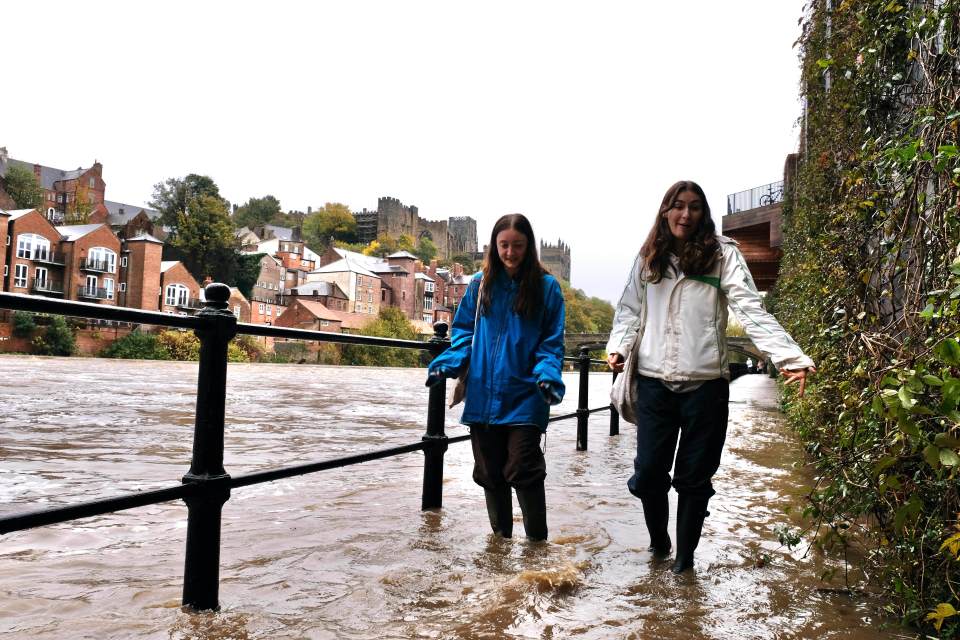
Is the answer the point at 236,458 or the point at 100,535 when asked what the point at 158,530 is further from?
the point at 236,458

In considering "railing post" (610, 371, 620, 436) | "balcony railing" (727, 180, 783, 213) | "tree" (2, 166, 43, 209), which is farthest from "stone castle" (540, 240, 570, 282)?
"railing post" (610, 371, 620, 436)

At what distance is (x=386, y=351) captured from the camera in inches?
2378

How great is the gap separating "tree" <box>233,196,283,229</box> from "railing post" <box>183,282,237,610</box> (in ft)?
381

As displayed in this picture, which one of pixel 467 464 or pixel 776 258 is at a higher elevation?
pixel 776 258

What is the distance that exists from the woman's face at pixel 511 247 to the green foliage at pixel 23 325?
50.7 m

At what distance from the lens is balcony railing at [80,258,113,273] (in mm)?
56938

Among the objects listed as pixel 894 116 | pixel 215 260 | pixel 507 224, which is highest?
pixel 215 260

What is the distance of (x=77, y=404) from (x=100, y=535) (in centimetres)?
1266

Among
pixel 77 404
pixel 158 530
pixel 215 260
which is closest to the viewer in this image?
pixel 158 530

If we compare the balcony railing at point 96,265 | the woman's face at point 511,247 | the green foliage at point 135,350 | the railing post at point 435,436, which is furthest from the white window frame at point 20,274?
the woman's face at point 511,247

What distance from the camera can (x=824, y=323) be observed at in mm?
4539

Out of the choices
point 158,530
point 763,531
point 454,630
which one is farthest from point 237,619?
point 763,531

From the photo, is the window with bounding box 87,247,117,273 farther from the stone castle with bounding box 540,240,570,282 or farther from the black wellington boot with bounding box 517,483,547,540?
the stone castle with bounding box 540,240,570,282

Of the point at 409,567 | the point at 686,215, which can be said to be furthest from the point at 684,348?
the point at 409,567
